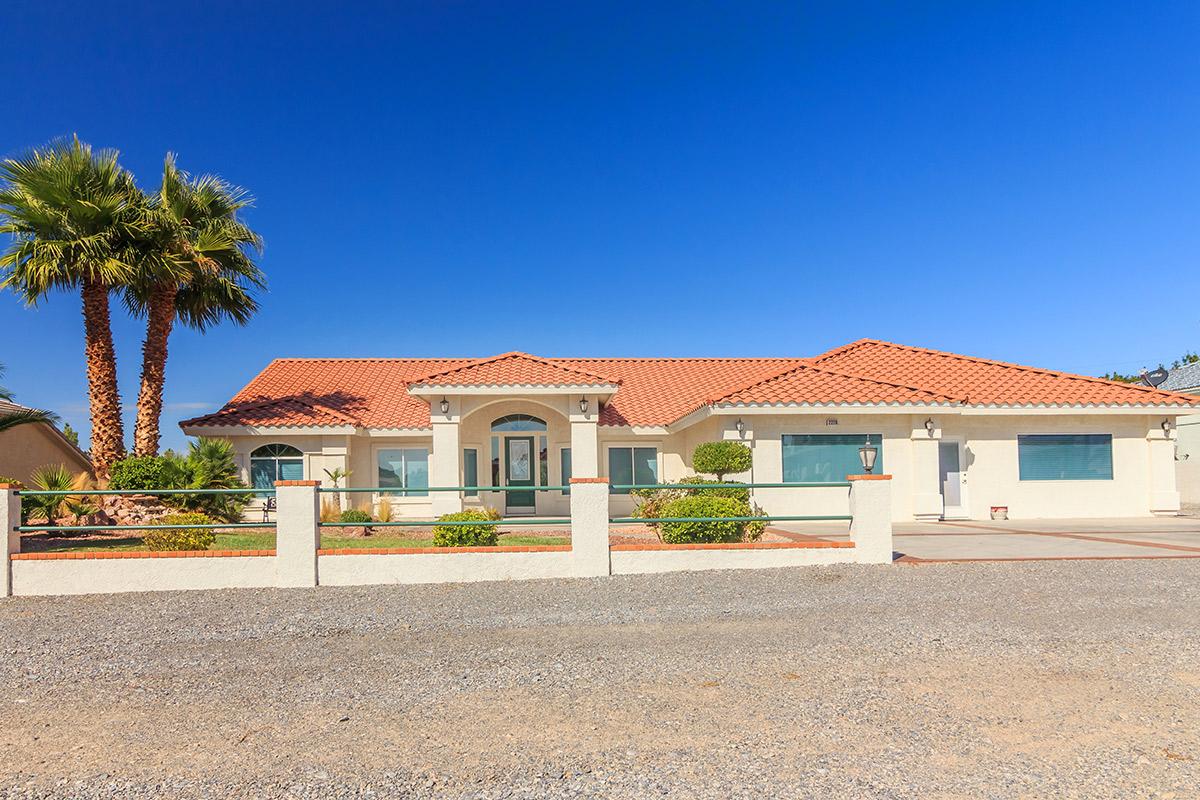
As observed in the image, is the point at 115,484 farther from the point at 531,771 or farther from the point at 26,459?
the point at 531,771

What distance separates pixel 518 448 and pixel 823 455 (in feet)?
27.9

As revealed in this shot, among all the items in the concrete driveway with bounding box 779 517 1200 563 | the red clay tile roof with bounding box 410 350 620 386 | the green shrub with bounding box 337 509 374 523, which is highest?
the red clay tile roof with bounding box 410 350 620 386

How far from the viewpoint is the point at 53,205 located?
1716cm

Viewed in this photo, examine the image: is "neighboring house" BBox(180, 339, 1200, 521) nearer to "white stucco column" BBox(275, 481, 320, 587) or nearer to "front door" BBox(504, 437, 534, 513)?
"front door" BBox(504, 437, 534, 513)

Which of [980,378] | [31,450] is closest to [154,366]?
[31,450]

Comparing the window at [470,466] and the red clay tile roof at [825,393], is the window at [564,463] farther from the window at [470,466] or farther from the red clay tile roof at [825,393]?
the red clay tile roof at [825,393]

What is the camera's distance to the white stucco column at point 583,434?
20.4 m

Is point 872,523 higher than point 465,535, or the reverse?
point 872,523

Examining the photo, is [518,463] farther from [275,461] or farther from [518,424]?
[275,461]

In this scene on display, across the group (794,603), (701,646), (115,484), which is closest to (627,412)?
(115,484)

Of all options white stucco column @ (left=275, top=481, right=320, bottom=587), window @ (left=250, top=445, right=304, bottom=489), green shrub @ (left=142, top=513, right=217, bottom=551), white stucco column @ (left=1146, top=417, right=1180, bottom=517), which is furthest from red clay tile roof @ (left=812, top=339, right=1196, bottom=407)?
green shrub @ (left=142, top=513, right=217, bottom=551)

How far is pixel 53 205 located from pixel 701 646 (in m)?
17.6

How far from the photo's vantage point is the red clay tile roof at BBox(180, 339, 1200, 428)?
19.4 meters

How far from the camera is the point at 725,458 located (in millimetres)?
17562
